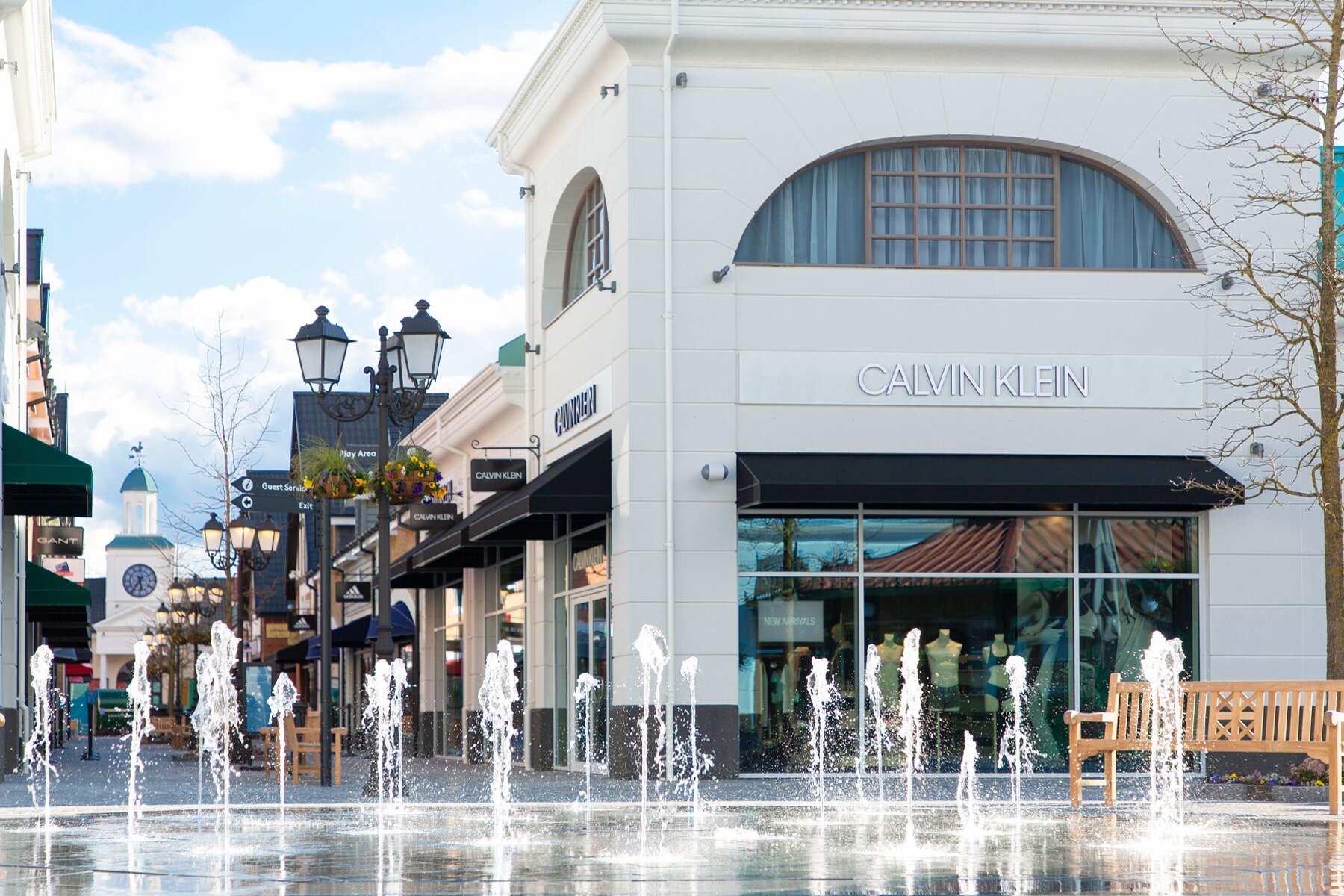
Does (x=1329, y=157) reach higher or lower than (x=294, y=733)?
higher

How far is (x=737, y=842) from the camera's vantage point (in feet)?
35.8

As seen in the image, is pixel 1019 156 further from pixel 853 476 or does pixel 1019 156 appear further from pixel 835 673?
pixel 835 673

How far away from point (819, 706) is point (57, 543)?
1452 cm

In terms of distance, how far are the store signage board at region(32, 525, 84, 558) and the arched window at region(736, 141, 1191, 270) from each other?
13.9 metres

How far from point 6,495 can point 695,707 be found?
28.0 feet

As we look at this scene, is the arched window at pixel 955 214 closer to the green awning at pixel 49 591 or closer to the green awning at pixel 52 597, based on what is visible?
the green awning at pixel 52 597

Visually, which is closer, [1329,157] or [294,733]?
[1329,157]

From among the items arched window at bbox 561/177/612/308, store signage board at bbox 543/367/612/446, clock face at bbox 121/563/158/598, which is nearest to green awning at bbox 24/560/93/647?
store signage board at bbox 543/367/612/446

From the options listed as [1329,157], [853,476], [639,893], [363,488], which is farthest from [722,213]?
[639,893]

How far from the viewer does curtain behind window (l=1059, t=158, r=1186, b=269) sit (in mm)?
19922

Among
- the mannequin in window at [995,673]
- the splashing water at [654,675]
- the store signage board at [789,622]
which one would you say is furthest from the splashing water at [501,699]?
the mannequin in window at [995,673]

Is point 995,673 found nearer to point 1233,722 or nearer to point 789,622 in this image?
point 789,622

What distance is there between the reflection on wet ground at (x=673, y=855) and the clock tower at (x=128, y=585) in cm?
10661

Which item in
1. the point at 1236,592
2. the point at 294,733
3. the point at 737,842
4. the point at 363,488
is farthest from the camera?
the point at 294,733
